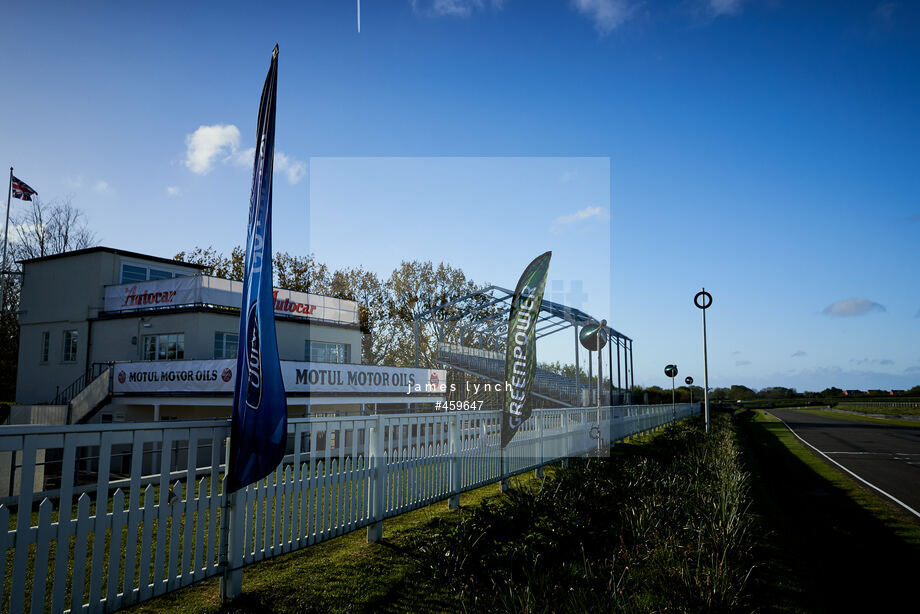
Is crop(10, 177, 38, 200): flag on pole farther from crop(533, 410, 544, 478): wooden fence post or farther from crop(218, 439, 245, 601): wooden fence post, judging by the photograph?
crop(218, 439, 245, 601): wooden fence post

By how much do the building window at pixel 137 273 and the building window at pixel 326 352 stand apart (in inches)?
339

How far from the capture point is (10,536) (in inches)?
137

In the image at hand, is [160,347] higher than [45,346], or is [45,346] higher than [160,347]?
[45,346]

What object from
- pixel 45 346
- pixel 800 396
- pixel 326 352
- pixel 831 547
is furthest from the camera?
pixel 800 396

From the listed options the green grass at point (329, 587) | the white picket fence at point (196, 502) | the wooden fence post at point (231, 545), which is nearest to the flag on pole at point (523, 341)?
the white picket fence at point (196, 502)

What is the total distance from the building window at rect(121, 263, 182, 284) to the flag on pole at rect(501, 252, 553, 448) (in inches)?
877

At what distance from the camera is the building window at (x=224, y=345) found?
2491cm

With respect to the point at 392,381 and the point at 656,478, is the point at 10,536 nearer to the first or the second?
the point at 656,478


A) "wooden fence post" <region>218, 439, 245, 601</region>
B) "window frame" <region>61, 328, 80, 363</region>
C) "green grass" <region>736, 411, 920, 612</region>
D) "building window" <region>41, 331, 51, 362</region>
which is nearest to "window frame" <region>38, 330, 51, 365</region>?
"building window" <region>41, 331, 51, 362</region>

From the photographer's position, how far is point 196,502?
4.63 meters

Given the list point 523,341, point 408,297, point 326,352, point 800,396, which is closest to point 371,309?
point 408,297

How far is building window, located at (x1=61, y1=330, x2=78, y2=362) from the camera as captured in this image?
2717 cm

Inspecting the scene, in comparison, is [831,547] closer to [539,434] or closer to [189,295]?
[539,434]

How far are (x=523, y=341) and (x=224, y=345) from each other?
704 inches
